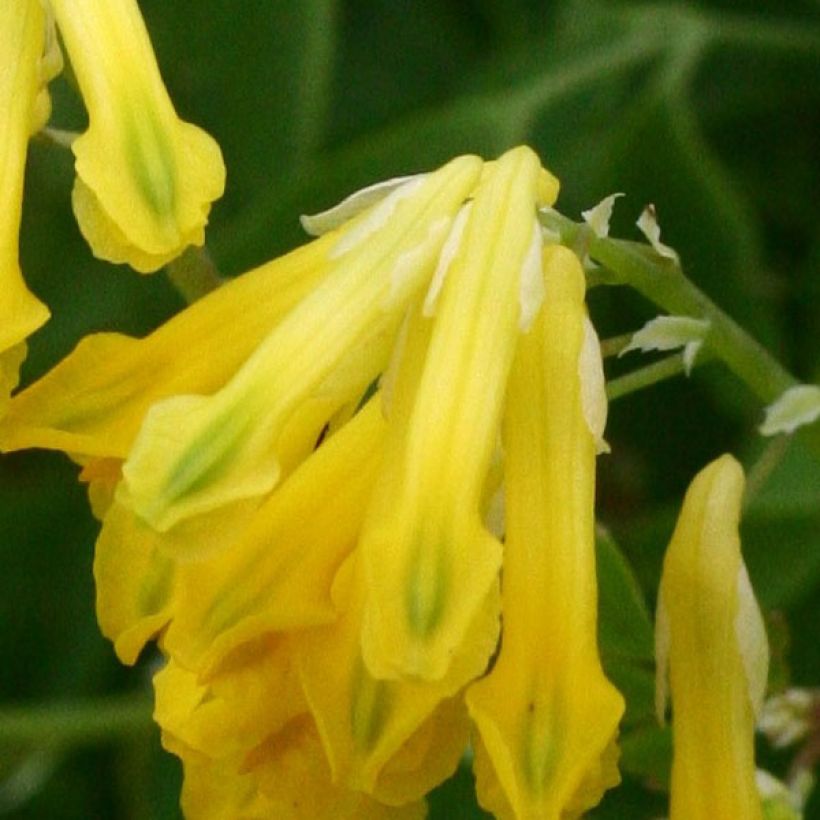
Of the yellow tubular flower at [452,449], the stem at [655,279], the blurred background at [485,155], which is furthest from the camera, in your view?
the blurred background at [485,155]

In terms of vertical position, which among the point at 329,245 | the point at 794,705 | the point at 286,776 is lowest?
the point at 794,705

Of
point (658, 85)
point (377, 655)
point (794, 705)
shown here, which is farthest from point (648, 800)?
point (377, 655)

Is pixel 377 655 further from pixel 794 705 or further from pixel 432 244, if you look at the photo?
pixel 794 705

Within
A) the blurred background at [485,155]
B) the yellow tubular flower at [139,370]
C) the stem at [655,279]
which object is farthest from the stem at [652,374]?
the blurred background at [485,155]

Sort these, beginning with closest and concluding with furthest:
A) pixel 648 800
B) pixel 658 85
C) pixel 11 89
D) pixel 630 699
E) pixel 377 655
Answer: pixel 377 655, pixel 11 89, pixel 630 699, pixel 648 800, pixel 658 85

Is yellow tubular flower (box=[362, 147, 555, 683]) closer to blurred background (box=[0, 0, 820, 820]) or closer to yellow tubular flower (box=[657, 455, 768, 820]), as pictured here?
yellow tubular flower (box=[657, 455, 768, 820])

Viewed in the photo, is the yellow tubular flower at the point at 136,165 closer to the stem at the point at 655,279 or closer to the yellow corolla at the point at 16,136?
the yellow corolla at the point at 16,136

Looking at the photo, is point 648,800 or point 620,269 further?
point 648,800
